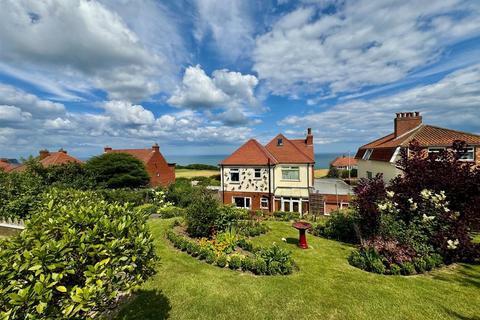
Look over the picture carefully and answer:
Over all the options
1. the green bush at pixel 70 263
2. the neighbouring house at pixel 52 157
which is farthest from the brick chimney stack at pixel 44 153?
the green bush at pixel 70 263

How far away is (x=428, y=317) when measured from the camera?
601 cm

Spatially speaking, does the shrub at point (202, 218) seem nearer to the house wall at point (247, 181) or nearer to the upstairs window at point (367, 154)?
the house wall at point (247, 181)

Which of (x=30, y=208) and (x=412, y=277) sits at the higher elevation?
(x=30, y=208)

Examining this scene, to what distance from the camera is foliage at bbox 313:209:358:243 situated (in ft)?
43.6

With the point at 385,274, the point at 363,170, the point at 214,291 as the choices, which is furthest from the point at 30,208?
the point at 363,170

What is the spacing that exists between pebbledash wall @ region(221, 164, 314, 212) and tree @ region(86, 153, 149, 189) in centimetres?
1561

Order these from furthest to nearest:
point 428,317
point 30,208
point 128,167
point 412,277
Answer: point 128,167 → point 30,208 → point 412,277 → point 428,317

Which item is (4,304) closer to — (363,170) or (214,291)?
(214,291)

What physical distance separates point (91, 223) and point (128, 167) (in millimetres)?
32536

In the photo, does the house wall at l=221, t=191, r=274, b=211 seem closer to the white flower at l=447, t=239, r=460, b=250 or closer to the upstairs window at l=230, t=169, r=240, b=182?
the upstairs window at l=230, t=169, r=240, b=182

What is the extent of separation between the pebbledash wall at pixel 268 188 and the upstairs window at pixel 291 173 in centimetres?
31

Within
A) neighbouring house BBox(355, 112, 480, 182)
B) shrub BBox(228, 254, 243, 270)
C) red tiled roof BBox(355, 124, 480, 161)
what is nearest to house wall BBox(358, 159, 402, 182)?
neighbouring house BBox(355, 112, 480, 182)

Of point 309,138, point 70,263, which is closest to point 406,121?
point 309,138

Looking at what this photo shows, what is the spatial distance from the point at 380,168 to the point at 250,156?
18506 mm
